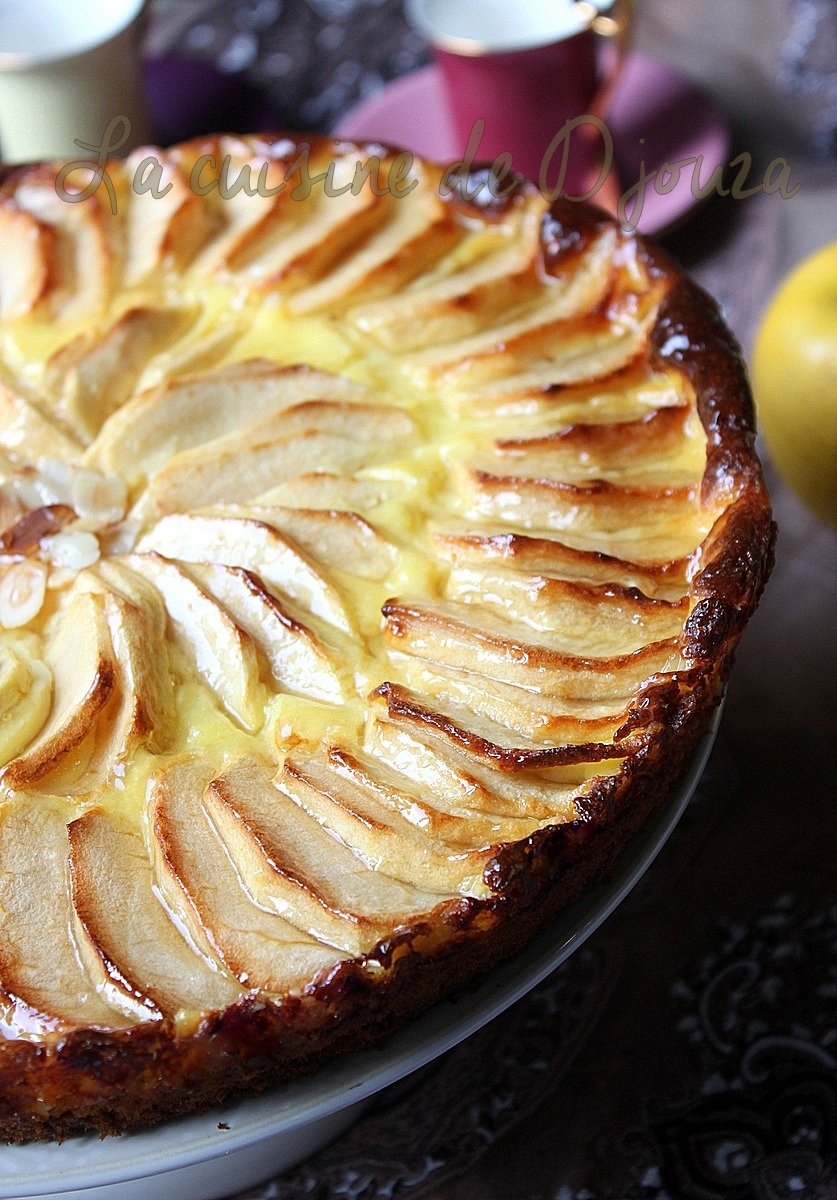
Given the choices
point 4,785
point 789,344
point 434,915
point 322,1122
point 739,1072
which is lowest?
point 739,1072

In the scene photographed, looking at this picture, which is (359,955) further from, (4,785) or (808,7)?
(808,7)

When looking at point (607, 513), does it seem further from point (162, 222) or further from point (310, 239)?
point (162, 222)

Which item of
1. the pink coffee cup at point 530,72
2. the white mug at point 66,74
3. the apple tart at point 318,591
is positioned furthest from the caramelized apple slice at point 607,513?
the white mug at point 66,74

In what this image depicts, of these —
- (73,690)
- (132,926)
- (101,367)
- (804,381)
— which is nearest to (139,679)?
(73,690)

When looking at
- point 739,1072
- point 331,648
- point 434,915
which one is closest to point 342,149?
point 331,648

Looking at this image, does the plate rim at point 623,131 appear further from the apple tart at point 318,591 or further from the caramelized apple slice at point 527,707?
the caramelized apple slice at point 527,707
